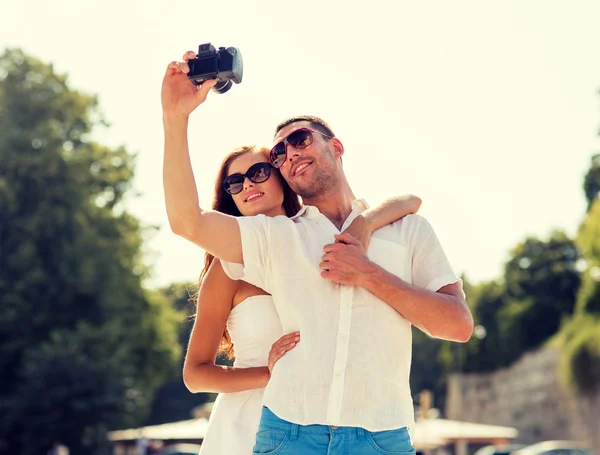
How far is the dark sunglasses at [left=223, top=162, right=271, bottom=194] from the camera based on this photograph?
394 cm

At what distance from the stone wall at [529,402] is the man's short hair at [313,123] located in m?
33.9

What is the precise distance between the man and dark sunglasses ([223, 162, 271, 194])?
611mm

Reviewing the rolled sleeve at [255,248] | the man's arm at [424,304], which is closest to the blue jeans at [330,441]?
the man's arm at [424,304]

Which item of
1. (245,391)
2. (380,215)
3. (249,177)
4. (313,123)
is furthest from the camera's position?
(249,177)

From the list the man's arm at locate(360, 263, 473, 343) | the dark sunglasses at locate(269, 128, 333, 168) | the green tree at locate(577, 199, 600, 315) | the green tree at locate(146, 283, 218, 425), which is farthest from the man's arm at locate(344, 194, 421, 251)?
the green tree at locate(146, 283, 218, 425)

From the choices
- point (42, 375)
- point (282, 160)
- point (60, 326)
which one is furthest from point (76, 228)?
point (282, 160)

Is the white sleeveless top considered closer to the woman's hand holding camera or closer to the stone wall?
the woman's hand holding camera

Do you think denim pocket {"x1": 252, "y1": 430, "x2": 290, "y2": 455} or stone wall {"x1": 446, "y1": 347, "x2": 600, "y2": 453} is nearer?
denim pocket {"x1": 252, "y1": 430, "x2": 290, "y2": 455}

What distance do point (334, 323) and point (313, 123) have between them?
849 mm

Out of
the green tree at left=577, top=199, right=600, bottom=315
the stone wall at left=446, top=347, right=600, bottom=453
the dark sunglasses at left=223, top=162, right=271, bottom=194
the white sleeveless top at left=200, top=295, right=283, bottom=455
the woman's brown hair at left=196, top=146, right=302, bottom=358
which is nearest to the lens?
the white sleeveless top at left=200, top=295, right=283, bottom=455

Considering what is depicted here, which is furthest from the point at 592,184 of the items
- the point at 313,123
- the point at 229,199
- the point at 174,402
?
the point at 174,402

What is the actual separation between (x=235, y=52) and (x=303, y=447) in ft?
4.11

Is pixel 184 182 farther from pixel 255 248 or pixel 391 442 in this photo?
pixel 391 442

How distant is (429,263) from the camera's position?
3.26 metres
